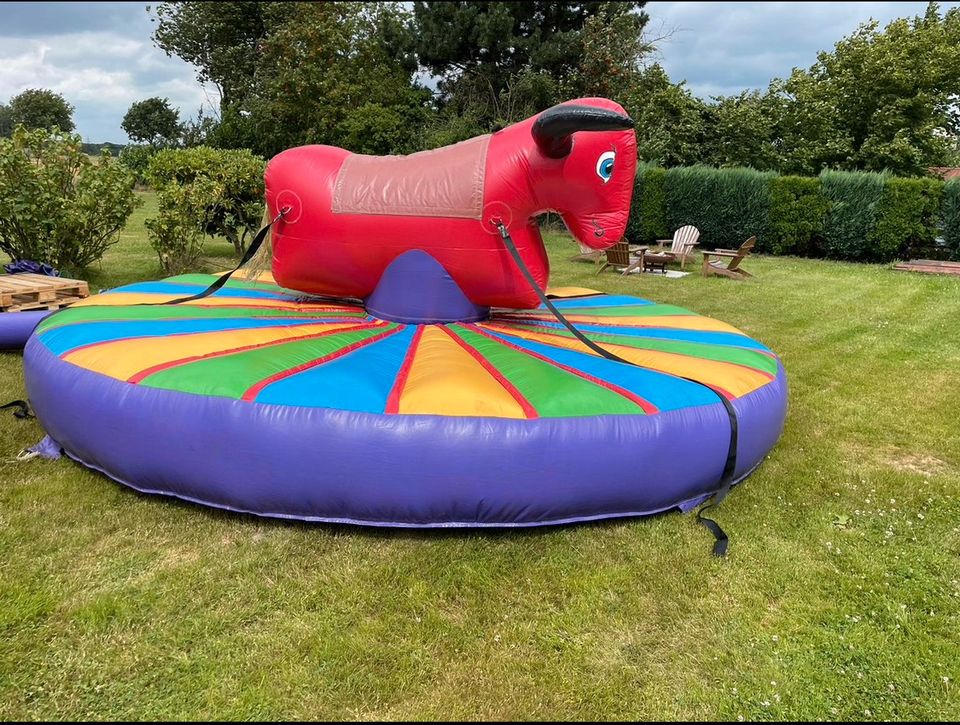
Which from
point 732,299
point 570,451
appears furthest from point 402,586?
point 732,299

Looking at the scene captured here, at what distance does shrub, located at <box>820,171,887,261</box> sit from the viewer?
1383 cm

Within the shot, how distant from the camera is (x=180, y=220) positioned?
8242 mm

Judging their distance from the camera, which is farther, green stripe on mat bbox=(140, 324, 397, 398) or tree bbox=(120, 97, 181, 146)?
tree bbox=(120, 97, 181, 146)

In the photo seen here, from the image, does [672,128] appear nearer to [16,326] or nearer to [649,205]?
[649,205]

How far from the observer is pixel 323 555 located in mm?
2865

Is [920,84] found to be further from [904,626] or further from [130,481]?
[130,481]

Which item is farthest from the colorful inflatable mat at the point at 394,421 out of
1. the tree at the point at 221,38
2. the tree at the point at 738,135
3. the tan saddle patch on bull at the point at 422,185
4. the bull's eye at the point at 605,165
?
the tree at the point at 221,38

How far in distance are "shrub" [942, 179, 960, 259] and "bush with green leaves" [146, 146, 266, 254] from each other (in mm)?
12714

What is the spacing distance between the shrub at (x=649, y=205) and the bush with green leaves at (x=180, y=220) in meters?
9.71

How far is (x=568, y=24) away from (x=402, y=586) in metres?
23.9

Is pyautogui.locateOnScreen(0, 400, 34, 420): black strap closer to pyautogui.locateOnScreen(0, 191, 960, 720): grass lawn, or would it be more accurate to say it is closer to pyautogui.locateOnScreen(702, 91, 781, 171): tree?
pyautogui.locateOnScreen(0, 191, 960, 720): grass lawn

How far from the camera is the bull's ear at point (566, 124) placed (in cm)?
331

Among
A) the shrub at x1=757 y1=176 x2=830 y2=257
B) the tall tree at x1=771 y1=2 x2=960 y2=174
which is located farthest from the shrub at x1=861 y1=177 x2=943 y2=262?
the tall tree at x1=771 y1=2 x2=960 y2=174

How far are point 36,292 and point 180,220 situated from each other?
2443mm
